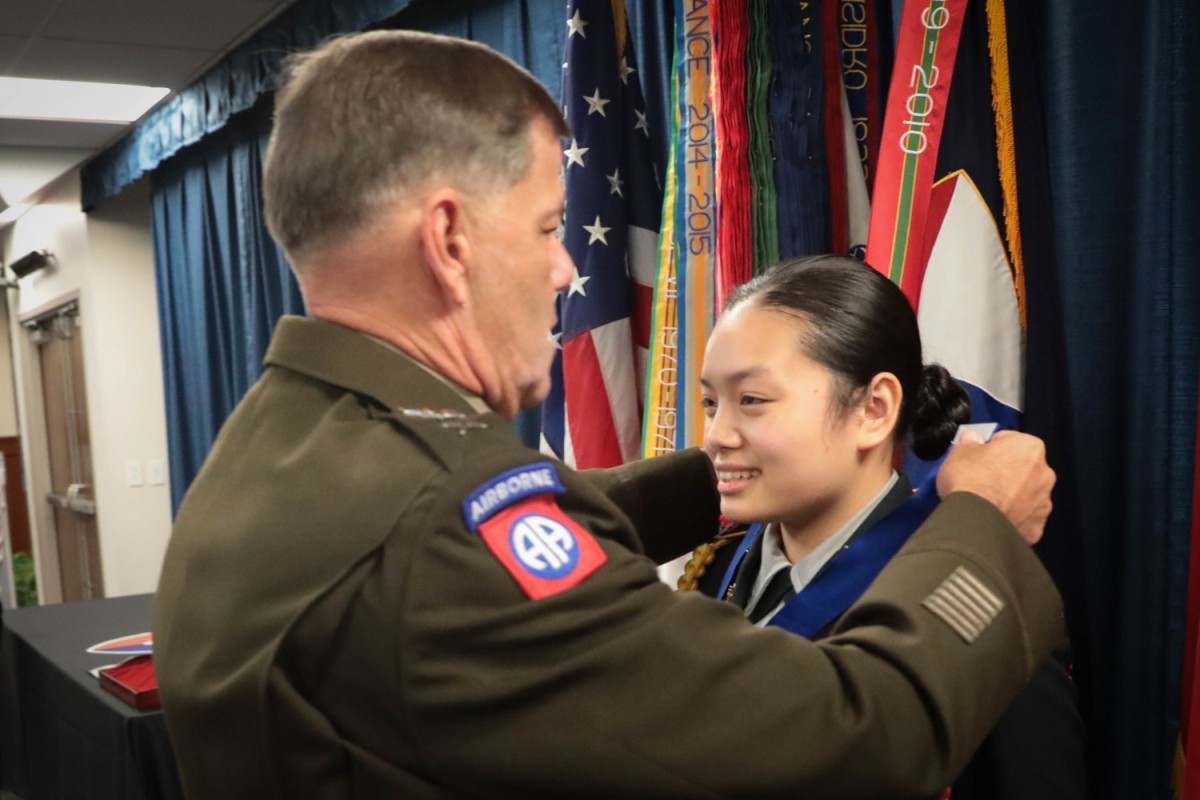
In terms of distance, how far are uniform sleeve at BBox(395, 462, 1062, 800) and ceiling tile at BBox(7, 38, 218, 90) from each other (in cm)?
393

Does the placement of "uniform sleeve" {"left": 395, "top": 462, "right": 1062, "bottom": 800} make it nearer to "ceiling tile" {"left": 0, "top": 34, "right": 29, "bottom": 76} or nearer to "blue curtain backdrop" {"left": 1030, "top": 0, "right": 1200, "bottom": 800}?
"blue curtain backdrop" {"left": 1030, "top": 0, "right": 1200, "bottom": 800}

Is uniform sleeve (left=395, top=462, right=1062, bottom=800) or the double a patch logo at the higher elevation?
the double a patch logo

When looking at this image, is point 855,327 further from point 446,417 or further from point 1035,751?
point 446,417

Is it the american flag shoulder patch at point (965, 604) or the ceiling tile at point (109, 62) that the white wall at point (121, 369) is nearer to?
the ceiling tile at point (109, 62)

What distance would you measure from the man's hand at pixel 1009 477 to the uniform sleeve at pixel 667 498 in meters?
0.45

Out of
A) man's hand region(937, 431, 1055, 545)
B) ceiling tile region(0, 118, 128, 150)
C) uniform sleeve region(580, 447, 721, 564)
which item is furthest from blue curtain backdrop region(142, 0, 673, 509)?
man's hand region(937, 431, 1055, 545)

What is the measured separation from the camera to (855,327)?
1.30 meters

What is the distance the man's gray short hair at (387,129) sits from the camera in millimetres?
813

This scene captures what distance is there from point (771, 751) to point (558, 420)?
169 centimetres

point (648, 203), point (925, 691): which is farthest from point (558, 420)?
point (925, 691)

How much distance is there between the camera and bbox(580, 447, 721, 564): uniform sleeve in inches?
55.7

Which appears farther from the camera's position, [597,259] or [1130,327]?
[597,259]

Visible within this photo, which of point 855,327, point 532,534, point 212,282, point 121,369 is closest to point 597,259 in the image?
point 855,327

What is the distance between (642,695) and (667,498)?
74cm
